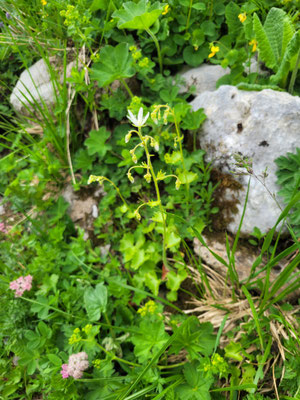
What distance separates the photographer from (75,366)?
1.80 m

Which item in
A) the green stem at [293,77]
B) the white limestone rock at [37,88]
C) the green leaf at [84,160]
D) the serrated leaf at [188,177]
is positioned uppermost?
the green stem at [293,77]

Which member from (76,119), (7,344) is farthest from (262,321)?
(76,119)

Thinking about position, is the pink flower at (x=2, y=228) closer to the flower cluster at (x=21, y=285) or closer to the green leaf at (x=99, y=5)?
the flower cluster at (x=21, y=285)

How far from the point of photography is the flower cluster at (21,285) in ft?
7.04

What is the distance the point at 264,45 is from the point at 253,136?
767 millimetres

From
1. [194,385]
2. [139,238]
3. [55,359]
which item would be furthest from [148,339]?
[139,238]

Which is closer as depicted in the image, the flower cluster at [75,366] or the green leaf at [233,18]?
the flower cluster at [75,366]

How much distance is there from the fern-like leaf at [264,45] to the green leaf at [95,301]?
7.12 ft

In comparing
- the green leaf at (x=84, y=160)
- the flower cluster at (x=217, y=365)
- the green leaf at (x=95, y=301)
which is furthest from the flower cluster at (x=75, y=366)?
the green leaf at (x=84, y=160)

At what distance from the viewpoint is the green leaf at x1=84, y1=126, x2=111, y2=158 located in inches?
102

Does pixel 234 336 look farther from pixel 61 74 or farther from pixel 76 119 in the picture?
pixel 61 74

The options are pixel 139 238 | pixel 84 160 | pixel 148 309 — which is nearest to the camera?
pixel 148 309

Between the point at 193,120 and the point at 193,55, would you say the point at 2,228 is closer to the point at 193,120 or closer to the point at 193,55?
the point at 193,120

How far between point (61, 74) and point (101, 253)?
1.81 metres
